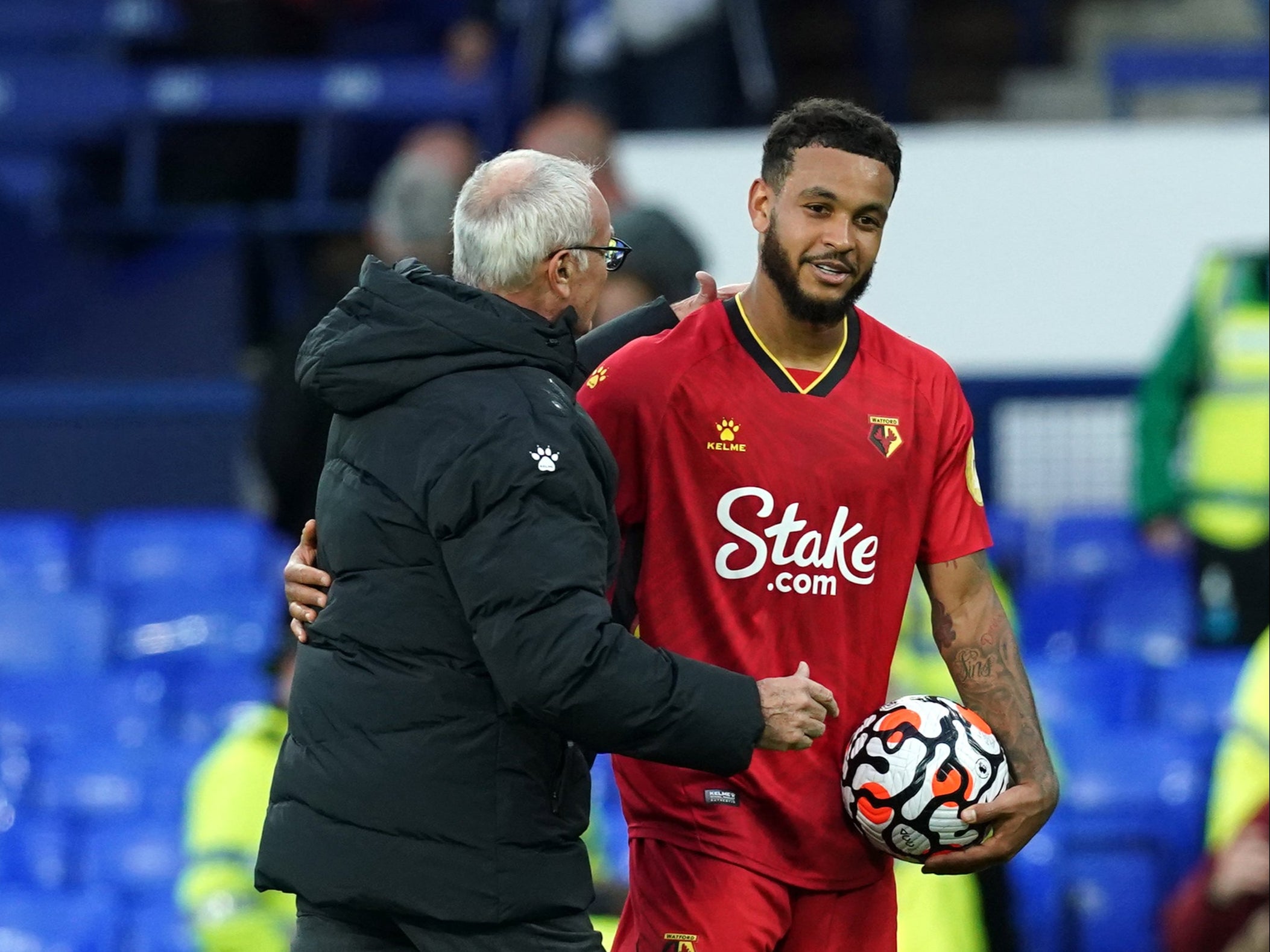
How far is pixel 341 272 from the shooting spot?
7535 mm

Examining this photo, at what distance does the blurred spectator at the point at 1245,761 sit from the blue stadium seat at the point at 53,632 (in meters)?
3.92

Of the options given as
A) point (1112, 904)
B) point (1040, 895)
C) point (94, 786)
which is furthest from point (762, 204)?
point (94, 786)

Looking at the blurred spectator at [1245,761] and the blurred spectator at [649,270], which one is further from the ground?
the blurred spectator at [649,270]

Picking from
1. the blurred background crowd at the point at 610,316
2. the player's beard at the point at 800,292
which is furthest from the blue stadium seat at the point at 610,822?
the player's beard at the point at 800,292

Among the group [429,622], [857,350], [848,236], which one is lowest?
[429,622]

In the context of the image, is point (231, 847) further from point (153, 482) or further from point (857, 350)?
point (153, 482)

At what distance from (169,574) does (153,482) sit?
855mm

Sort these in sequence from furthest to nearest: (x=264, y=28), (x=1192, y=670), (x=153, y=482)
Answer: (x=264, y=28), (x=153, y=482), (x=1192, y=670)

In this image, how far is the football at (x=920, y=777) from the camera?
3398 mm

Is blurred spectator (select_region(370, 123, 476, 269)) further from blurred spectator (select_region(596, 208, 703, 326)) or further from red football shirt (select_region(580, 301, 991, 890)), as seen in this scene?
red football shirt (select_region(580, 301, 991, 890))

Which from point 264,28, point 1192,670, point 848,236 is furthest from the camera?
point 264,28

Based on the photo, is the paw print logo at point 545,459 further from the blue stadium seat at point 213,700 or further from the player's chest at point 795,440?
the blue stadium seat at point 213,700

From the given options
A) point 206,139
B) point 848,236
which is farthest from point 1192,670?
point 206,139

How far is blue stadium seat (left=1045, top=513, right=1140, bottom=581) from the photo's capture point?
24.5 ft
